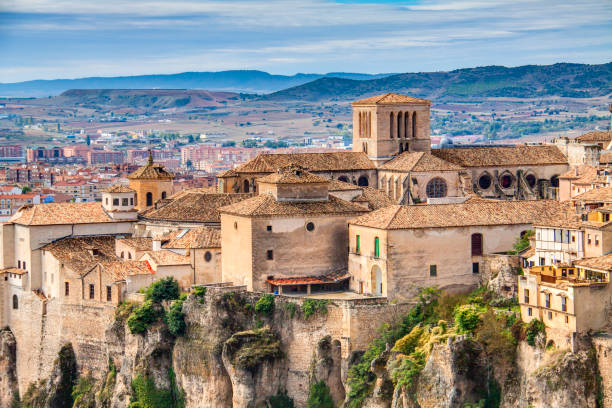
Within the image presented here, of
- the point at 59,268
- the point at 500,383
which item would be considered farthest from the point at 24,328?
the point at 500,383

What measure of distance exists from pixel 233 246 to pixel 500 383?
55.3 ft

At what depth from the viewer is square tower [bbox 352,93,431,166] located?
8000 centimetres

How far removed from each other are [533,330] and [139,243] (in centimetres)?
2539

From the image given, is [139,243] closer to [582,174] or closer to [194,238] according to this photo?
[194,238]

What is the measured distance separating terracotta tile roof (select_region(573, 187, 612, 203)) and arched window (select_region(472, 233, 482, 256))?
15.8 ft

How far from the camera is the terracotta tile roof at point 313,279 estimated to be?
2451 inches

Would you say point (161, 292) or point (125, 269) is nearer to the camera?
point (161, 292)

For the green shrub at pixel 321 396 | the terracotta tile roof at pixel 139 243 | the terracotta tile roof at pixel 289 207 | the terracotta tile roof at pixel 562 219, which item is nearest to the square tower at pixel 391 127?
the terracotta tile roof at pixel 289 207

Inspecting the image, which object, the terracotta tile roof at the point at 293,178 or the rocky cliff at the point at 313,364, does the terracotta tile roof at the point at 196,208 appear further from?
the rocky cliff at the point at 313,364

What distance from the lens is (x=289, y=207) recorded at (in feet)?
209

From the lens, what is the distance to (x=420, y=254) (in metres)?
59.7

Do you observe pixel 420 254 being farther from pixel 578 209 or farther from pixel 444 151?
pixel 444 151

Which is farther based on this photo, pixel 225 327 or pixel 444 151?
pixel 444 151

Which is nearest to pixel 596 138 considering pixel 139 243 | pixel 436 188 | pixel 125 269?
pixel 436 188
